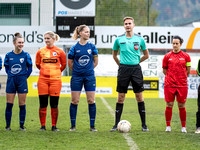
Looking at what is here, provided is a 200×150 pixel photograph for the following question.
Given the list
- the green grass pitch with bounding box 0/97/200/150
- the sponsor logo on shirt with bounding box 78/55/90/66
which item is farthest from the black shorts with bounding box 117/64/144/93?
the green grass pitch with bounding box 0/97/200/150

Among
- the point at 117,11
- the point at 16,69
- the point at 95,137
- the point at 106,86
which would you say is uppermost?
the point at 117,11

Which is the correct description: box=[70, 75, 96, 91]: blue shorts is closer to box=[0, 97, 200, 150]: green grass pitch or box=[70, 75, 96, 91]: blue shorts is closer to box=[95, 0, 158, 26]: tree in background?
box=[0, 97, 200, 150]: green grass pitch

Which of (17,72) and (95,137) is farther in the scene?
(17,72)

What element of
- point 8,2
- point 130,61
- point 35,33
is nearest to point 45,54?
point 130,61

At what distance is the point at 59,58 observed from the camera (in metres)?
7.00

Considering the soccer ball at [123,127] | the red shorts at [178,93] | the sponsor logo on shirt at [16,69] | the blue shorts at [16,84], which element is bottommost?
the soccer ball at [123,127]

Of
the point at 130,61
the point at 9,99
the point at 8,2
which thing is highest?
the point at 8,2

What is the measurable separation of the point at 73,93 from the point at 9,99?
1.13m

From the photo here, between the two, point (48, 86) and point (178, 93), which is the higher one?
point (48, 86)

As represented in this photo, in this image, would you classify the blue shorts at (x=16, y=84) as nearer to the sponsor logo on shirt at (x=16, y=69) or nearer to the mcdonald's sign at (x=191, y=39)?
the sponsor logo on shirt at (x=16, y=69)

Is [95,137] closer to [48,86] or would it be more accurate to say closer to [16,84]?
[48,86]

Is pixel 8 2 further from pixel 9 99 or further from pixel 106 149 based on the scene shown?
pixel 106 149

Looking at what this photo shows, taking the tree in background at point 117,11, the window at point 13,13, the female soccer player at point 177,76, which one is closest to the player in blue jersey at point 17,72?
the female soccer player at point 177,76

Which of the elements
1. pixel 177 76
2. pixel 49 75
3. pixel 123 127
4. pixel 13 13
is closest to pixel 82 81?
pixel 49 75
